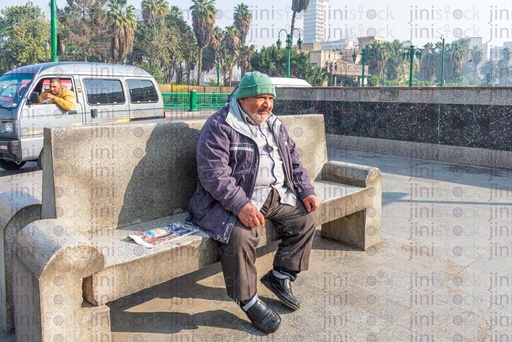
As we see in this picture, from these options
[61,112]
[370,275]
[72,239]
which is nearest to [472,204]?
[370,275]

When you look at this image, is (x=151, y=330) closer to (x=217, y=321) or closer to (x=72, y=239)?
(x=217, y=321)

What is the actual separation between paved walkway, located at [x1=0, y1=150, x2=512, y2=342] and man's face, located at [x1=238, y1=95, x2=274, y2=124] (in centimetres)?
116

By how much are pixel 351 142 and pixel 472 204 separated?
552cm

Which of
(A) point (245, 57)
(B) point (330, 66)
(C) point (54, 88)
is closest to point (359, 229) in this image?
(C) point (54, 88)

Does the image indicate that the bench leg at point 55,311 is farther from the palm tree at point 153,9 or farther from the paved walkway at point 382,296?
the palm tree at point 153,9

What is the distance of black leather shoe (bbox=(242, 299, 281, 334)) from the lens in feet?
9.29

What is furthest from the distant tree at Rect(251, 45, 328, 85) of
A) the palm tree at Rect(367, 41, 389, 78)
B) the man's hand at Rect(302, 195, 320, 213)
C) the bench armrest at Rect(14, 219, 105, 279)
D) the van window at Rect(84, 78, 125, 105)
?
the bench armrest at Rect(14, 219, 105, 279)

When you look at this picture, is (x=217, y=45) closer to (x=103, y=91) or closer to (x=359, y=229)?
(x=103, y=91)

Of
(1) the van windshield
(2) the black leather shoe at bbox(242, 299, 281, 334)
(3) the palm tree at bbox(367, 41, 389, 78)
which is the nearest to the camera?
(2) the black leather shoe at bbox(242, 299, 281, 334)

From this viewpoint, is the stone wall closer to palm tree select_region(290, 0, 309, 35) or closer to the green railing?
the green railing

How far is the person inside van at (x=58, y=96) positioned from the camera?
8234 mm

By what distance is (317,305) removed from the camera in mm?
3229

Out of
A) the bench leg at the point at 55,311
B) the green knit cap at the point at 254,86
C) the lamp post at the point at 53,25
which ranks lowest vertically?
the bench leg at the point at 55,311

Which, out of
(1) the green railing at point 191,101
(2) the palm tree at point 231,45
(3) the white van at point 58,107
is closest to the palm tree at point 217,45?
(2) the palm tree at point 231,45
